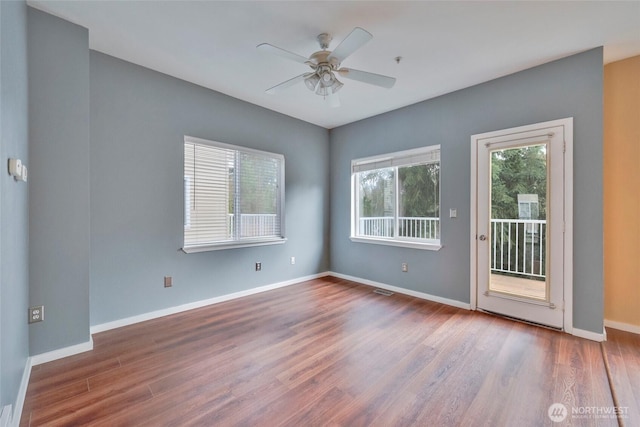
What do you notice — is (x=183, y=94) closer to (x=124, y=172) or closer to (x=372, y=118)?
(x=124, y=172)

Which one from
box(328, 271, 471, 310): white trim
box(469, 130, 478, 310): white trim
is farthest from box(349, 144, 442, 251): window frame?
box(328, 271, 471, 310): white trim

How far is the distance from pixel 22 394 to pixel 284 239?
297 cm

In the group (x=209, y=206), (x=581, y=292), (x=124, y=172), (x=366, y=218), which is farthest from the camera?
(x=366, y=218)

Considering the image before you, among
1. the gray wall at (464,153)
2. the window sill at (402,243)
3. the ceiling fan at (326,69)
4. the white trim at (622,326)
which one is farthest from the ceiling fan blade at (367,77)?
the white trim at (622,326)

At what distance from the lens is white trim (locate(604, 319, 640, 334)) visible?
2.69 m

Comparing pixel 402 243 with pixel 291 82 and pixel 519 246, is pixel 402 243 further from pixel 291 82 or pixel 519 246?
pixel 291 82

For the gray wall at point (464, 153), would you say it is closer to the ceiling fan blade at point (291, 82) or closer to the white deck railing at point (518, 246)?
the white deck railing at point (518, 246)

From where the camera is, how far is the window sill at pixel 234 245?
10.7 feet

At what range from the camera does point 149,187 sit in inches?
117

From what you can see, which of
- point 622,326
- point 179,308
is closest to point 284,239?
point 179,308

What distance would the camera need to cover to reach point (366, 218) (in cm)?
471

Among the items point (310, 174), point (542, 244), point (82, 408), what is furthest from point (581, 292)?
point (82, 408)

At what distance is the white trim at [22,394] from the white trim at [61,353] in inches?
1.6

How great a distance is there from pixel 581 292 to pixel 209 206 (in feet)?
13.5
